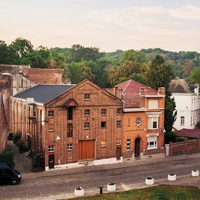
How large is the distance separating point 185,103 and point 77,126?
28326mm

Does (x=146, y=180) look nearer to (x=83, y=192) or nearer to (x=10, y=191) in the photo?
(x=83, y=192)

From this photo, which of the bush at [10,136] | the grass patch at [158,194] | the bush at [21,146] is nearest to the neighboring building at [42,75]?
the bush at [10,136]

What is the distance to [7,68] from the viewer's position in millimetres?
64375

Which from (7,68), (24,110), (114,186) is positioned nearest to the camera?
(114,186)

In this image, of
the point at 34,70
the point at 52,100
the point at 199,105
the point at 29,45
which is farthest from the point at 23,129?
the point at 29,45

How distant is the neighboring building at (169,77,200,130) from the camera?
6244cm

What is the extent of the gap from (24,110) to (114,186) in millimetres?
21979

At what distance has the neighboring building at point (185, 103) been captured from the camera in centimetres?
6244

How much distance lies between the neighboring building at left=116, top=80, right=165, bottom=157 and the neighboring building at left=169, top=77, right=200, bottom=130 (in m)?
17.0

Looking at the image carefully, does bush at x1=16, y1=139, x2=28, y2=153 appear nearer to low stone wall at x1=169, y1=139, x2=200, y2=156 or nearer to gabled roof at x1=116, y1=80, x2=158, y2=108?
gabled roof at x1=116, y1=80, x2=158, y2=108

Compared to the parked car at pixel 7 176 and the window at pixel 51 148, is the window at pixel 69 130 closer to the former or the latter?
the window at pixel 51 148

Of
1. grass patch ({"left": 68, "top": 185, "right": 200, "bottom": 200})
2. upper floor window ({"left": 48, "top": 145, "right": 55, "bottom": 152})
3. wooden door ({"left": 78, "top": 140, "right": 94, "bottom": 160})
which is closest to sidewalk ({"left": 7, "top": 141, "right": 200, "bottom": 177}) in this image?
wooden door ({"left": 78, "top": 140, "right": 94, "bottom": 160})

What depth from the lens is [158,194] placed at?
102 feet

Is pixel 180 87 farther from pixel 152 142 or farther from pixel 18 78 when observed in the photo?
pixel 18 78
